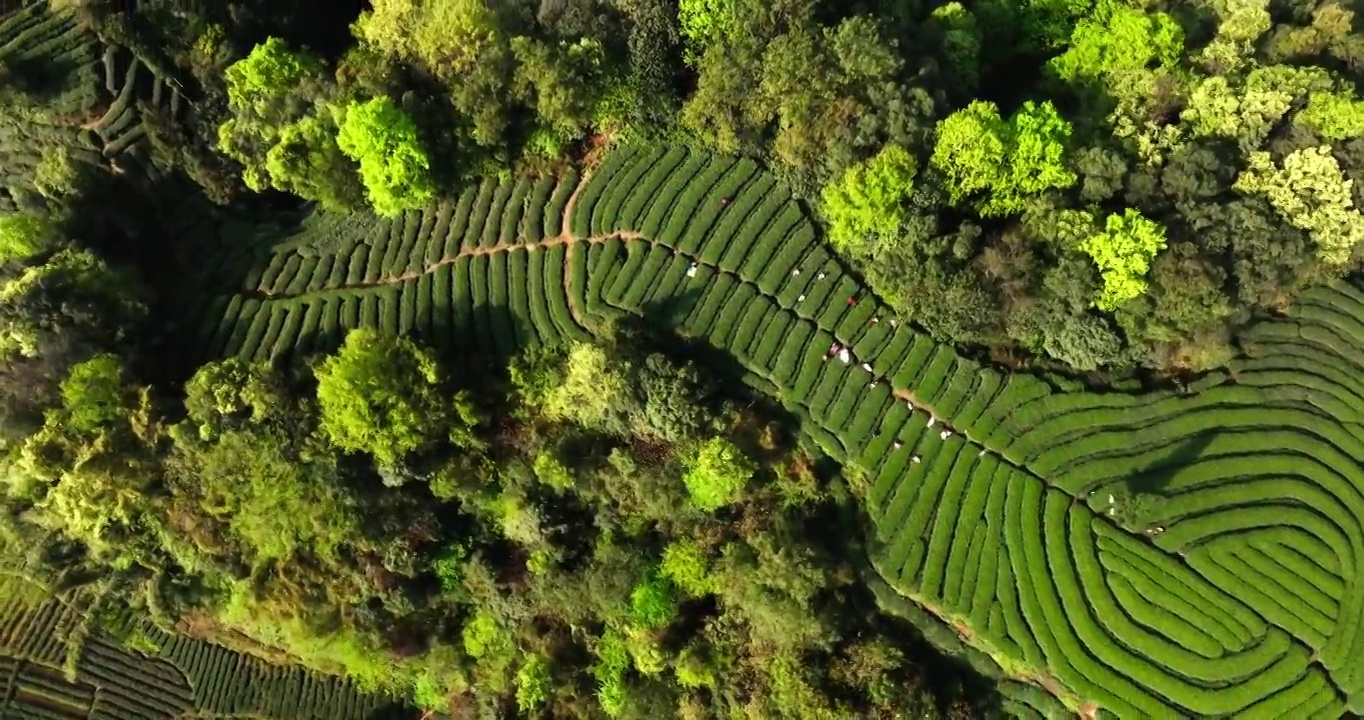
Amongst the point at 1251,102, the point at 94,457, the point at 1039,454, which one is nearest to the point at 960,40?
the point at 1251,102

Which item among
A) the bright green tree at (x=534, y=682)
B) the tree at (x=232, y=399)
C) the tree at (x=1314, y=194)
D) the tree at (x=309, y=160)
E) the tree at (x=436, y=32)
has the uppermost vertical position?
the tree at (x=1314, y=194)

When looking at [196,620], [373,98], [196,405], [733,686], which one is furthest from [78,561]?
[733,686]

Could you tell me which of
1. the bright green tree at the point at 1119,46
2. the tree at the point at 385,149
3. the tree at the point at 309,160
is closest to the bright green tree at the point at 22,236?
the tree at the point at 309,160

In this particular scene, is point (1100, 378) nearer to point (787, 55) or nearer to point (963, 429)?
point (963, 429)

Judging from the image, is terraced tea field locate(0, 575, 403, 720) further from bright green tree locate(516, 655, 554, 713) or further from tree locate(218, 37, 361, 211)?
tree locate(218, 37, 361, 211)

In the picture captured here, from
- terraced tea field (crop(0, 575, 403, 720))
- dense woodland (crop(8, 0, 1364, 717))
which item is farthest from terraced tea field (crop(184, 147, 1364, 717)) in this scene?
terraced tea field (crop(0, 575, 403, 720))

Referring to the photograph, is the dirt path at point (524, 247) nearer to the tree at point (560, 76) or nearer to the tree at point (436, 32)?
the tree at point (560, 76)
